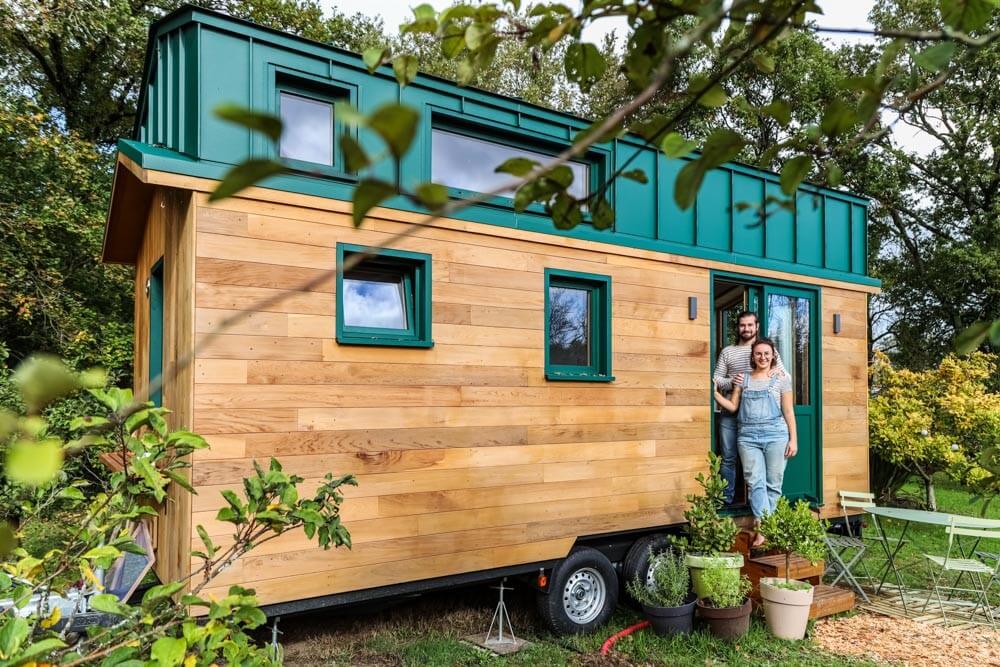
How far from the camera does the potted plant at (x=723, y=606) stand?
202 inches

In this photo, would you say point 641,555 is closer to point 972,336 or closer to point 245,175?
point 972,336

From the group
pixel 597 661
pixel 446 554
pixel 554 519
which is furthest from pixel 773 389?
pixel 446 554

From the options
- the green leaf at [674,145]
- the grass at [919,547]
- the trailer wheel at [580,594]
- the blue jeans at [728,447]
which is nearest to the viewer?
the green leaf at [674,145]

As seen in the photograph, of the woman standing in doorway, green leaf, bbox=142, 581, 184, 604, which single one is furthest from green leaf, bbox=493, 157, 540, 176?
the woman standing in doorway

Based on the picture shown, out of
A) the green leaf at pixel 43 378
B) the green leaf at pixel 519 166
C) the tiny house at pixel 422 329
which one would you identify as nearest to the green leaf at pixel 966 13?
the green leaf at pixel 519 166

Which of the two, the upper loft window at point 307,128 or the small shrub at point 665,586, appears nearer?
the upper loft window at point 307,128

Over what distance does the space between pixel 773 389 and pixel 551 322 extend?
2101mm

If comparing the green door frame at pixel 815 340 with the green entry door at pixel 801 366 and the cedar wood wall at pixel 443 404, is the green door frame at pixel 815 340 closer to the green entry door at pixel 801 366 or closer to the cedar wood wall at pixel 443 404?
the green entry door at pixel 801 366

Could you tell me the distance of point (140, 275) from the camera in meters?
6.62

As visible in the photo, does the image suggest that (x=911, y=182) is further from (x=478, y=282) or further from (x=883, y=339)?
(x=478, y=282)

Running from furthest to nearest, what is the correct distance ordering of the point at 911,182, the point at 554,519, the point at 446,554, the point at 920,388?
1. the point at 911,182
2. the point at 920,388
3. the point at 554,519
4. the point at 446,554

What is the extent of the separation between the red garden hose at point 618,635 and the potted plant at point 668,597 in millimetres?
117

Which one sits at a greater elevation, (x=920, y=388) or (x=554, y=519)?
(x=920, y=388)

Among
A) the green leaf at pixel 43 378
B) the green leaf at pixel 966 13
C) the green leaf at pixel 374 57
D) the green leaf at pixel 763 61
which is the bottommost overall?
Result: the green leaf at pixel 43 378
